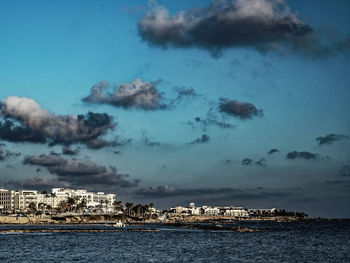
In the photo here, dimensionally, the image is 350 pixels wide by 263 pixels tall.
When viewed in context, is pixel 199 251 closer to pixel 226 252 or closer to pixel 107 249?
pixel 226 252

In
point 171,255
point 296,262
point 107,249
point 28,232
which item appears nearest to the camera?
point 296,262

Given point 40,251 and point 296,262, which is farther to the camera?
point 40,251

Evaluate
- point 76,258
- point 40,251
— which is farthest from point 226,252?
point 40,251

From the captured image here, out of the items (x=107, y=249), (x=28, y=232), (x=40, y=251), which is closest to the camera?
(x=40, y=251)

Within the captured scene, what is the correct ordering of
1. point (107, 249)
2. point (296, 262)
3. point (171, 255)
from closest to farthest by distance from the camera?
point (296, 262), point (171, 255), point (107, 249)

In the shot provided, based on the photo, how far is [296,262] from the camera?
69.4m

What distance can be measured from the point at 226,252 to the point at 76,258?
79.4 feet

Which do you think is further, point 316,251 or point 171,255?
point 316,251

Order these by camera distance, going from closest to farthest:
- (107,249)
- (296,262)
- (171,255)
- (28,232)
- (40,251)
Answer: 1. (296,262)
2. (171,255)
3. (40,251)
4. (107,249)
5. (28,232)

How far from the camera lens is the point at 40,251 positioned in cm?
8138

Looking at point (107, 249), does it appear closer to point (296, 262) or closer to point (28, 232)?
point (296, 262)

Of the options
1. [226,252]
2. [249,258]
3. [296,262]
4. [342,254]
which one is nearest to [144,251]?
[226,252]

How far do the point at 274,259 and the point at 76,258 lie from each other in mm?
27507

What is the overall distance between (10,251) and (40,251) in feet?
16.2
